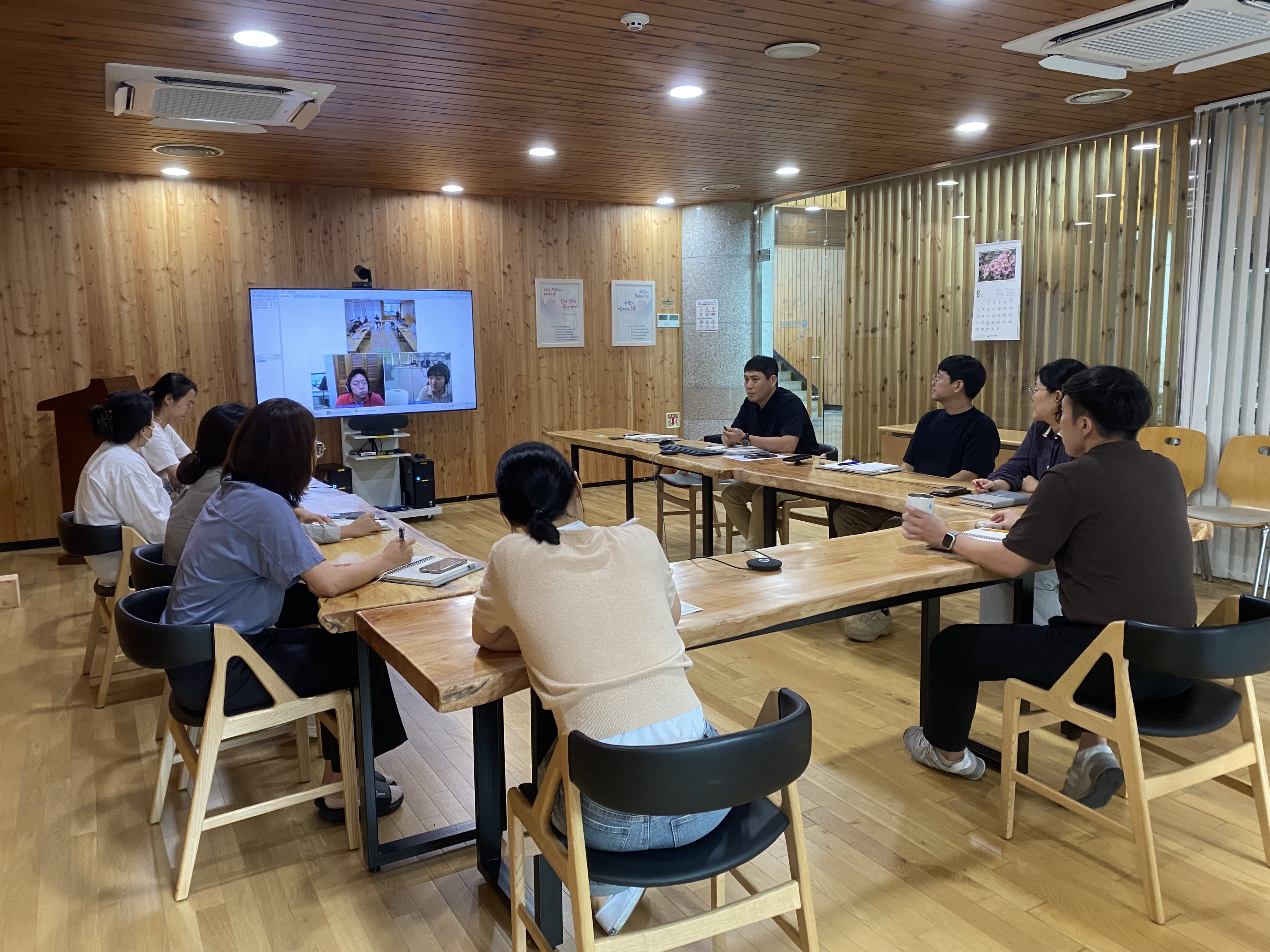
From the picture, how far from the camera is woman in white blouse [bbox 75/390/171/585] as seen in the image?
12.1 feet

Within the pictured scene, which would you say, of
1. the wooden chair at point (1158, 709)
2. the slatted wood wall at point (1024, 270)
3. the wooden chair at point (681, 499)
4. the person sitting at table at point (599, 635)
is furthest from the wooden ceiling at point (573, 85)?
the wooden chair at point (1158, 709)

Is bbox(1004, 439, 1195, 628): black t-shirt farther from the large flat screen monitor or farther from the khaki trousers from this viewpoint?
the large flat screen monitor

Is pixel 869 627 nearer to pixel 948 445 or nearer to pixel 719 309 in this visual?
pixel 948 445

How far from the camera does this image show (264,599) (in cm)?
253

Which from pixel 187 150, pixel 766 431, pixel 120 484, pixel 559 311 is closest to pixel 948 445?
pixel 766 431

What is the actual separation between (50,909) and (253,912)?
19.9 inches

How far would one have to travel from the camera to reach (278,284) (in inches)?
276

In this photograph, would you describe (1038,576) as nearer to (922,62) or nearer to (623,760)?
(922,62)

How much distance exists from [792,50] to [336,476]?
4526 millimetres

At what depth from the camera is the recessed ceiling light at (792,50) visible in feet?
12.6

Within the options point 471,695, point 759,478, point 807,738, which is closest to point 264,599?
point 471,695

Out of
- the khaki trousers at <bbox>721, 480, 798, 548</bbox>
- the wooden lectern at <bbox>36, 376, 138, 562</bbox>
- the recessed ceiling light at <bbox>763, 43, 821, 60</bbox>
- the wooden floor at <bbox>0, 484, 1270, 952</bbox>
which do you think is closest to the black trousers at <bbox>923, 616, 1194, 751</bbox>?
the wooden floor at <bbox>0, 484, 1270, 952</bbox>

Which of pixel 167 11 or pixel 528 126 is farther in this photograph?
pixel 528 126

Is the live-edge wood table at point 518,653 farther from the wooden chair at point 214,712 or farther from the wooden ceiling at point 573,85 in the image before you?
the wooden ceiling at point 573,85
